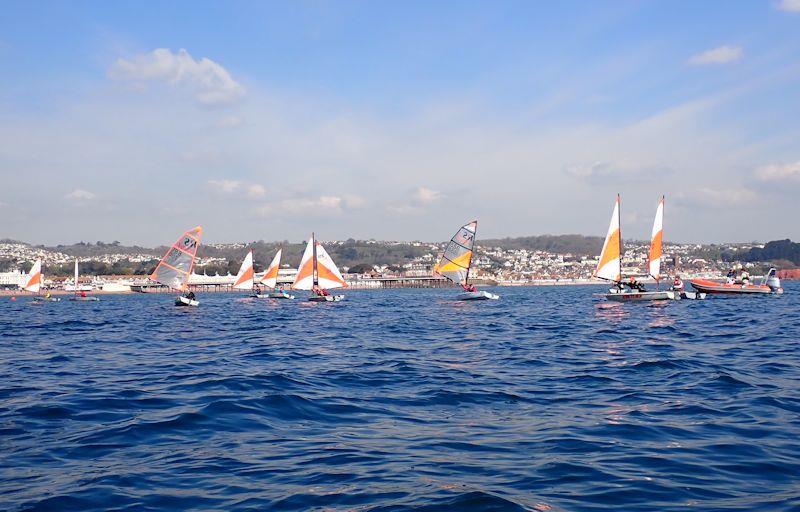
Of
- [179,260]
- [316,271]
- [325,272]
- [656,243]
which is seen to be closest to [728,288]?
[656,243]

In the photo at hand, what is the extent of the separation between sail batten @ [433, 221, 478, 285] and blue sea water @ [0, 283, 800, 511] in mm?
41948

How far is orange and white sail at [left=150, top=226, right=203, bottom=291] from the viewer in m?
60.2

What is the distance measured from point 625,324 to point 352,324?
14789 millimetres

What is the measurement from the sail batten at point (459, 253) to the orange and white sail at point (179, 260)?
22.1 m

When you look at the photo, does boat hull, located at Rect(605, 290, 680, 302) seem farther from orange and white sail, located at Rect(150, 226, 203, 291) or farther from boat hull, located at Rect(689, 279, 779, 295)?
orange and white sail, located at Rect(150, 226, 203, 291)

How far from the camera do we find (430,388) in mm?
15266

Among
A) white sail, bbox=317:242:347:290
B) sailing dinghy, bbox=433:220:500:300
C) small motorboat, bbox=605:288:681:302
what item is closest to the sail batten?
sailing dinghy, bbox=433:220:500:300

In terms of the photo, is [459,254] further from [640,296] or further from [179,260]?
[179,260]

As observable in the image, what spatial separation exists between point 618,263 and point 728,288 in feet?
67.8

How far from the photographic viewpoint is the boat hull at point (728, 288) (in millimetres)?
69438

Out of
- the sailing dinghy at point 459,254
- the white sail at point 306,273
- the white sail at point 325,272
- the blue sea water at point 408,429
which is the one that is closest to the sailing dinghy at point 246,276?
the white sail at point 306,273

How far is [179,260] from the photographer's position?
60.7 metres

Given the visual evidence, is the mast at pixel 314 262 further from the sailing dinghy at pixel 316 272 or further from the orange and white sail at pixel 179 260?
the orange and white sail at pixel 179 260

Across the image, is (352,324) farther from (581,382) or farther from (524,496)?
(524,496)
